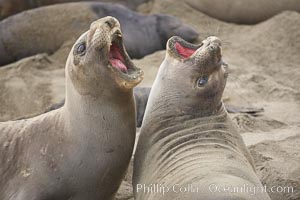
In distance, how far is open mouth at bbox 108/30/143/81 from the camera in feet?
12.1

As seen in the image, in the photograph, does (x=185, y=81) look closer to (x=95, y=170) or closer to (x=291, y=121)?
(x=95, y=170)

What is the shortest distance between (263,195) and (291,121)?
2023mm

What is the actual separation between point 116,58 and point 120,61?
41 mm

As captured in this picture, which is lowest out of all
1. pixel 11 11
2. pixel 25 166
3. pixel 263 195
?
pixel 11 11

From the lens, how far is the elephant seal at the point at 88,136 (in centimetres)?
371

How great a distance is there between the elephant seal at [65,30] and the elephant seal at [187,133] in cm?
311

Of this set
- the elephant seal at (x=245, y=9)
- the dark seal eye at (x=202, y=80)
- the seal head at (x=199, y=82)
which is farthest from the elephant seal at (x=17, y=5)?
the dark seal eye at (x=202, y=80)

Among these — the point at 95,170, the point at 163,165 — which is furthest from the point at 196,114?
the point at 95,170

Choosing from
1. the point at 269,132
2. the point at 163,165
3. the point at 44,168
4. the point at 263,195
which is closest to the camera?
the point at 263,195

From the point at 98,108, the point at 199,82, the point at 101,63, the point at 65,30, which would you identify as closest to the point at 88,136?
the point at 98,108

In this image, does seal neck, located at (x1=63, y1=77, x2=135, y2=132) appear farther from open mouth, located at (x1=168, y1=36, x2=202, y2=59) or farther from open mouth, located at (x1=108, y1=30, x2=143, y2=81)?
open mouth, located at (x1=168, y1=36, x2=202, y2=59)

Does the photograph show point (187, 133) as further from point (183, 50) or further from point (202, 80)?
point (183, 50)

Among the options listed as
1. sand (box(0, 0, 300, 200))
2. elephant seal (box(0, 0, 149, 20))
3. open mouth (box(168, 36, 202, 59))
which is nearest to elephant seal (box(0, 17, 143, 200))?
open mouth (box(168, 36, 202, 59))

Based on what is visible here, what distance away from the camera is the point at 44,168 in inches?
150
